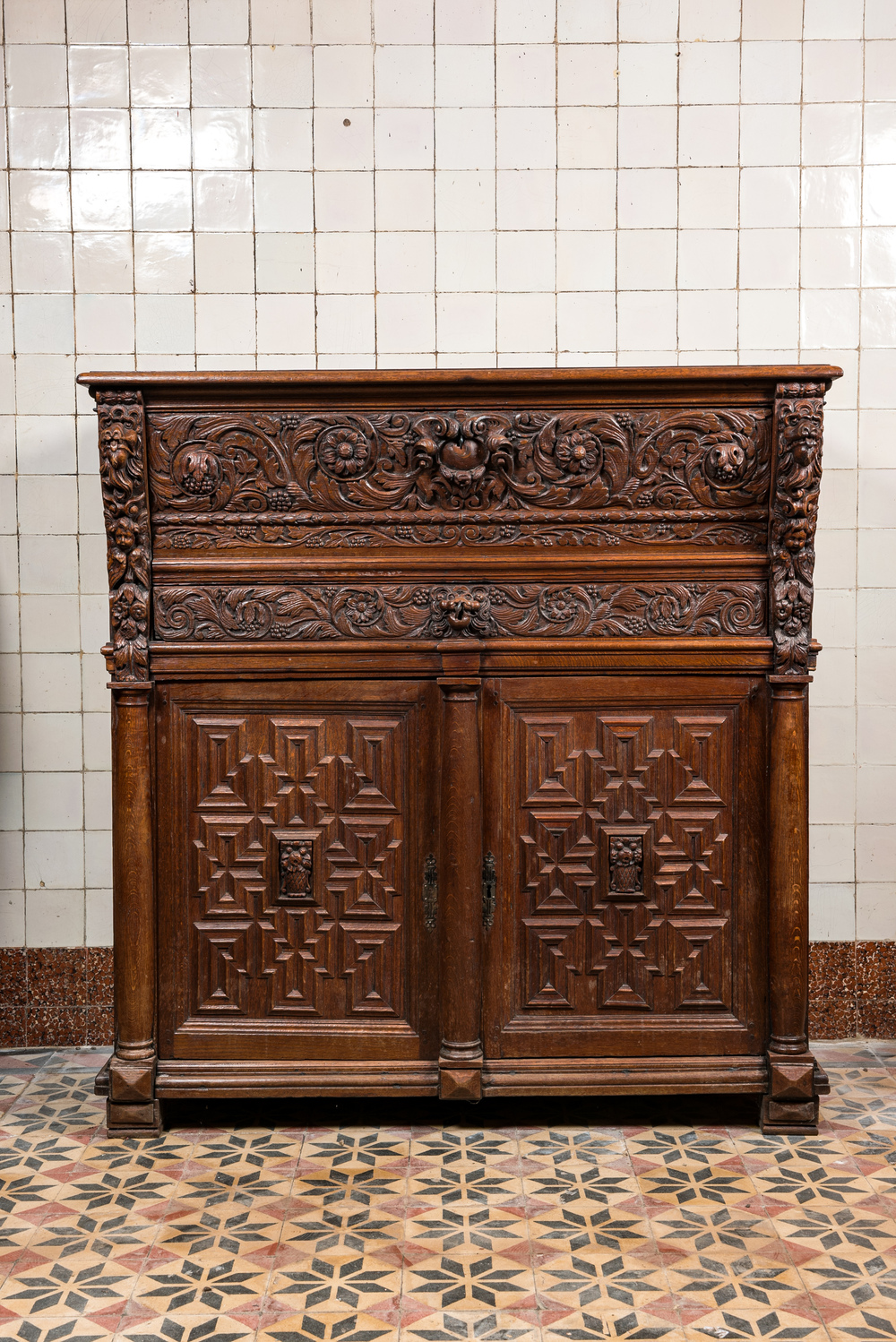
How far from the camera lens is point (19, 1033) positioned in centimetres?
376

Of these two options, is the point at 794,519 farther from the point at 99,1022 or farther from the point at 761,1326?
the point at 99,1022

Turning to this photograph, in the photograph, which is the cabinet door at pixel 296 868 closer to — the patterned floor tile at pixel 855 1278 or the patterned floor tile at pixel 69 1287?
the patterned floor tile at pixel 69 1287

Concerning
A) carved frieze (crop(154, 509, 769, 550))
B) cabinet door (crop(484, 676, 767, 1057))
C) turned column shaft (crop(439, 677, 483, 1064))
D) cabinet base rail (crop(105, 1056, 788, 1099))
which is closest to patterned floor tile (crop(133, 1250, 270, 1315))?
cabinet base rail (crop(105, 1056, 788, 1099))

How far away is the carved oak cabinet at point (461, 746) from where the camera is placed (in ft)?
9.84

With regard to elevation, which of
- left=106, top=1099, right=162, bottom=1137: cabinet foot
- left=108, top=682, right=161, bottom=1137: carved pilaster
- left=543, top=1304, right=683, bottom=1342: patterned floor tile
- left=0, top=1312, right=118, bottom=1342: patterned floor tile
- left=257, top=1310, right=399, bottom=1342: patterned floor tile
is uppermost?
left=108, top=682, right=161, bottom=1137: carved pilaster

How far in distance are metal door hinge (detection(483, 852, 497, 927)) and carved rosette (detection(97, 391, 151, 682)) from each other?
1.03 meters

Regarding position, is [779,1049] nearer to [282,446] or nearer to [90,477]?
[282,446]

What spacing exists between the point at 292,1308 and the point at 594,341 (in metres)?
2.81

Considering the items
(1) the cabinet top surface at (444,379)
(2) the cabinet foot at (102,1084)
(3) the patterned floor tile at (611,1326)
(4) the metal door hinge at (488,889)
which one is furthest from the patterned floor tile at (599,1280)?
(1) the cabinet top surface at (444,379)

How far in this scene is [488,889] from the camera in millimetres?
3092

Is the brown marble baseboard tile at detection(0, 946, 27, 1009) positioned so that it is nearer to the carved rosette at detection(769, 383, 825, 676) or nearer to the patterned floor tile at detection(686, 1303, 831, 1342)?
the patterned floor tile at detection(686, 1303, 831, 1342)

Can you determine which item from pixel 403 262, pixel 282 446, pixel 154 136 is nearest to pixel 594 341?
pixel 403 262

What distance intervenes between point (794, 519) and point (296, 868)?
1.58 meters

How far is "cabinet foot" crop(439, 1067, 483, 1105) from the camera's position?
304 cm
